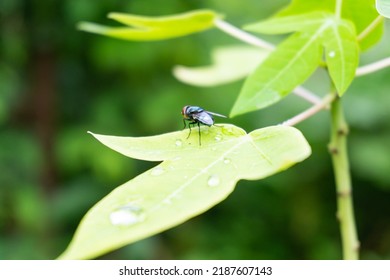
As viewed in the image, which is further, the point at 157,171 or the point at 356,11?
the point at 356,11

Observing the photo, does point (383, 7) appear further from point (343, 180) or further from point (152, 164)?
point (152, 164)

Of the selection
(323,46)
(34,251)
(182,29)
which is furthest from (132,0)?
(323,46)

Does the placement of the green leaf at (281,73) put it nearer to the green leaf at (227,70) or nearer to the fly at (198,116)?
the fly at (198,116)

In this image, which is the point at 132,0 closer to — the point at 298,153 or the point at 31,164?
the point at 31,164

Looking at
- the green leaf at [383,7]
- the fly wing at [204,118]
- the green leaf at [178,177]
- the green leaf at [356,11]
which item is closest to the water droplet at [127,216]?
the green leaf at [178,177]

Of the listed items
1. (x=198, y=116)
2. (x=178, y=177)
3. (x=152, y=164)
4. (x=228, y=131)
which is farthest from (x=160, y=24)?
(x=152, y=164)
